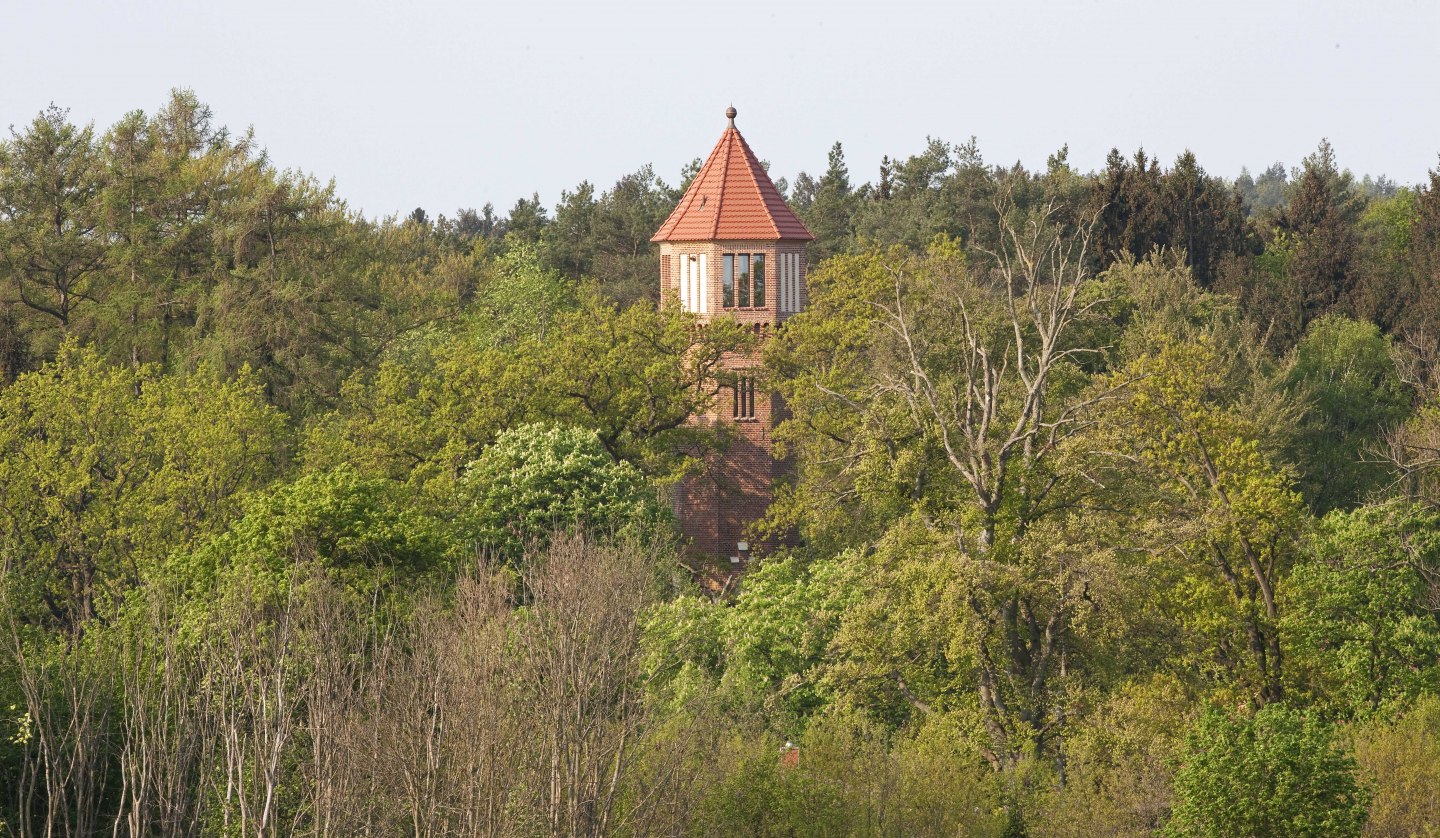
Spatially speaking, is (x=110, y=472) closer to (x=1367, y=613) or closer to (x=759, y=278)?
(x=759, y=278)

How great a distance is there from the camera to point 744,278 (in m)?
59.6

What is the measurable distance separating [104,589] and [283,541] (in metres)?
9.15

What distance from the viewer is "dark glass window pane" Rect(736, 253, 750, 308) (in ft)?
195

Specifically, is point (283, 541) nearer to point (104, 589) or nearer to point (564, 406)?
point (104, 589)

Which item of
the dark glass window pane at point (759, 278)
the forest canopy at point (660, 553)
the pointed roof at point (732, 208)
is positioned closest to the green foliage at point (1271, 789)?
the forest canopy at point (660, 553)

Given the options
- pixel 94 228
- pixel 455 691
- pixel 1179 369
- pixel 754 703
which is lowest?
pixel 754 703

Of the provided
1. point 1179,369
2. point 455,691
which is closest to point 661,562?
point 1179,369

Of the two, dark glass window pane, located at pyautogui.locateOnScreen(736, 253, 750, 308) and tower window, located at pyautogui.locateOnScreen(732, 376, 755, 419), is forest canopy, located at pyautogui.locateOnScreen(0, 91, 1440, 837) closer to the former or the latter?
tower window, located at pyautogui.locateOnScreen(732, 376, 755, 419)

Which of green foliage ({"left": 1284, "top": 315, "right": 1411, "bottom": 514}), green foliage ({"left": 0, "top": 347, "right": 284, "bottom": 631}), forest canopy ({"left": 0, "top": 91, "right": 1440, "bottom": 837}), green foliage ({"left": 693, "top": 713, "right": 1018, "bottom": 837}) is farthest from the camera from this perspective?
green foliage ({"left": 1284, "top": 315, "right": 1411, "bottom": 514})

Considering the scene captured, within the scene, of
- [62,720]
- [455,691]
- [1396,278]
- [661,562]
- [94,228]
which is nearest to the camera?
[455,691]

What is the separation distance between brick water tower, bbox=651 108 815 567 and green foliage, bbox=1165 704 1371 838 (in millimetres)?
29105

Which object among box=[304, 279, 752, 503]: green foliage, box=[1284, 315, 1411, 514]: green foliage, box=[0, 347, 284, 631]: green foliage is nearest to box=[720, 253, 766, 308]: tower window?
box=[304, 279, 752, 503]: green foliage

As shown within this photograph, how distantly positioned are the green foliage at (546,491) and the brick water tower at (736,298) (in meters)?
11.4

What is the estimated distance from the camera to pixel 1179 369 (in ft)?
136
